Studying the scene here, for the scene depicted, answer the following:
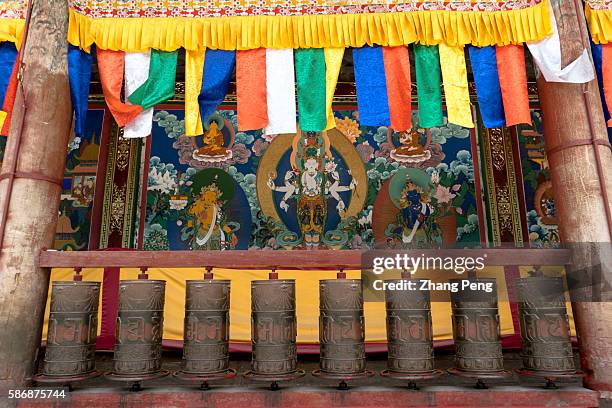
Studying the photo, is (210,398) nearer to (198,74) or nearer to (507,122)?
(198,74)

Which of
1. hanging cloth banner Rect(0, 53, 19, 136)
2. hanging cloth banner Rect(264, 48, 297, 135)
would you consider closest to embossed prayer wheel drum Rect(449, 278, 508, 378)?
hanging cloth banner Rect(264, 48, 297, 135)

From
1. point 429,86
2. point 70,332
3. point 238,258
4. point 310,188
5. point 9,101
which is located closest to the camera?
point 70,332

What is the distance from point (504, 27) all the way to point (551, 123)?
695 millimetres

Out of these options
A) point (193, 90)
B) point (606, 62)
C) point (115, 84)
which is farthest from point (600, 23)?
point (115, 84)

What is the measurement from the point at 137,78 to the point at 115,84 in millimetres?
150

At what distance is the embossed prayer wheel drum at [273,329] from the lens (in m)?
2.53

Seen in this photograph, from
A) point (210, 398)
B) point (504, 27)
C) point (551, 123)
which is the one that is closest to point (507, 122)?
point (551, 123)

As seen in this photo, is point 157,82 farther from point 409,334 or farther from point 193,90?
point 409,334

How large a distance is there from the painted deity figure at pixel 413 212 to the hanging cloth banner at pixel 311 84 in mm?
2664

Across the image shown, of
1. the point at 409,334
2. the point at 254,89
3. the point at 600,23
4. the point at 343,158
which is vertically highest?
the point at 343,158

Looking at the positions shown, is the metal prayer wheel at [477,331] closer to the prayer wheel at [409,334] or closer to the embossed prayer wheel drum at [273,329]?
the prayer wheel at [409,334]

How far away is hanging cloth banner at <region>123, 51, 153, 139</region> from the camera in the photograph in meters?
3.10

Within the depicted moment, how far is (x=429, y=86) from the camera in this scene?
3123mm

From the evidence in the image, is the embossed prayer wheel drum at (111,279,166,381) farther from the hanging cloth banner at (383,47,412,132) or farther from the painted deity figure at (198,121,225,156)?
the painted deity figure at (198,121,225,156)
